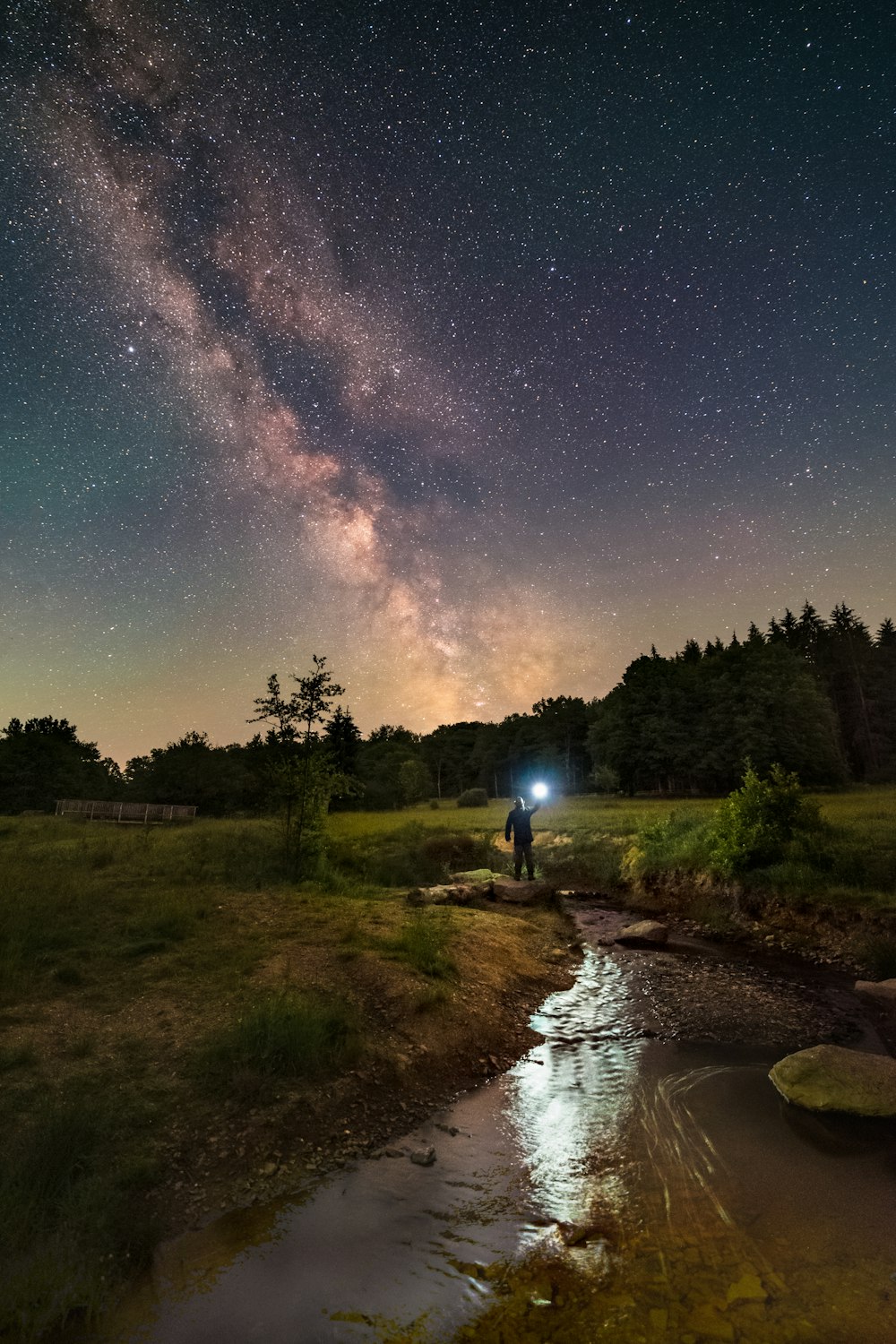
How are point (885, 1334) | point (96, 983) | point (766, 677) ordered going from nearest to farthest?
point (885, 1334)
point (96, 983)
point (766, 677)

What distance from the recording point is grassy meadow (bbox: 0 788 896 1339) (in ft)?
17.6

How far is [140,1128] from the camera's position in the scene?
6914mm

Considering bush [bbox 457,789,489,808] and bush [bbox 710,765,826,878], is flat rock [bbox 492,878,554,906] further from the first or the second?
bush [bbox 457,789,489,808]

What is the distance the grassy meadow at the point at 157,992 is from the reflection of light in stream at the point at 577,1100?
7.34 ft

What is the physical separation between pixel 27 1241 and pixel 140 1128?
6.40 feet

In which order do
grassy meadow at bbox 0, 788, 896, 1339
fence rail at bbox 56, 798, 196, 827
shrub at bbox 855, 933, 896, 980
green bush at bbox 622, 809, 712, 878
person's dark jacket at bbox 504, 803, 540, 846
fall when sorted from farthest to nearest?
1. fence rail at bbox 56, 798, 196, 827
2. green bush at bbox 622, 809, 712, 878
3. person's dark jacket at bbox 504, 803, 540, 846
4. shrub at bbox 855, 933, 896, 980
5. grassy meadow at bbox 0, 788, 896, 1339

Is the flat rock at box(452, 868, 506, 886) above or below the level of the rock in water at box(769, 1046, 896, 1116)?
above

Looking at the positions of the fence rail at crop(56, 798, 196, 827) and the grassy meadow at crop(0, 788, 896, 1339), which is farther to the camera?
the fence rail at crop(56, 798, 196, 827)

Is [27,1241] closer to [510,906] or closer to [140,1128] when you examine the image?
[140,1128]

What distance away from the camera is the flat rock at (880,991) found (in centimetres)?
1226

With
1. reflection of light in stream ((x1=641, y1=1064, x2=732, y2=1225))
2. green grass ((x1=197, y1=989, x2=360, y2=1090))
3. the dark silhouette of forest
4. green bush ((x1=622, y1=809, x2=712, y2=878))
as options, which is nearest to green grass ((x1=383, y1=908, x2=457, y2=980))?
green grass ((x1=197, y1=989, x2=360, y2=1090))

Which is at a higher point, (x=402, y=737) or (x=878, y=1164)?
(x=402, y=737)

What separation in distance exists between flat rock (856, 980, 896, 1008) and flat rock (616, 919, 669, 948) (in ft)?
16.8

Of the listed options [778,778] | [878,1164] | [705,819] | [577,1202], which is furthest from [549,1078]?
[705,819]
